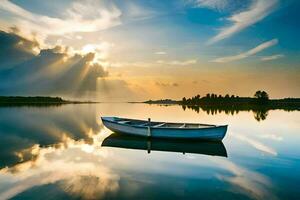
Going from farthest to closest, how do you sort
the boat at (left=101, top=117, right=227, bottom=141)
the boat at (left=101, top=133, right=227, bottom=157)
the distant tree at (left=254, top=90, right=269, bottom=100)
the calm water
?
the distant tree at (left=254, top=90, right=269, bottom=100) < the boat at (left=101, top=117, right=227, bottom=141) < the boat at (left=101, top=133, right=227, bottom=157) < the calm water

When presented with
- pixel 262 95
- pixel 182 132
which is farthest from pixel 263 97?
pixel 182 132

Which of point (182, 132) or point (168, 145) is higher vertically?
point (182, 132)

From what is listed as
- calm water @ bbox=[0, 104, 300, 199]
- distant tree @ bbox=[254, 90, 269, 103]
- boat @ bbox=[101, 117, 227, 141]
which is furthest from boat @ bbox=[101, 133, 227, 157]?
distant tree @ bbox=[254, 90, 269, 103]

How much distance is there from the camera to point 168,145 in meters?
20.2

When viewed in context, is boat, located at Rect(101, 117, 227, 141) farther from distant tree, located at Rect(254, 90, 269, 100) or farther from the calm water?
distant tree, located at Rect(254, 90, 269, 100)

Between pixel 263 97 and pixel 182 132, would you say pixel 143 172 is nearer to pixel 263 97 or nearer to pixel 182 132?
pixel 182 132

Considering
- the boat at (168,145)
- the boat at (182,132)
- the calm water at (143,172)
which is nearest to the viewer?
the calm water at (143,172)

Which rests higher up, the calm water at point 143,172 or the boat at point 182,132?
the boat at point 182,132

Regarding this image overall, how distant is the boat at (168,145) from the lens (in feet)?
60.3

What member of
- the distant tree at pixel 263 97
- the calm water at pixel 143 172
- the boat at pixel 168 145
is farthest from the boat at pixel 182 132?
the distant tree at pixel 263 97

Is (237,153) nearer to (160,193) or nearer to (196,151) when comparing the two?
(196,151)

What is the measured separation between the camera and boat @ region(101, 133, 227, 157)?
60.3ft

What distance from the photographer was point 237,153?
17.6m

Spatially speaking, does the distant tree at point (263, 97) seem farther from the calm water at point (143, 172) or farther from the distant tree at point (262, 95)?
the calm water at point (143, 172)
